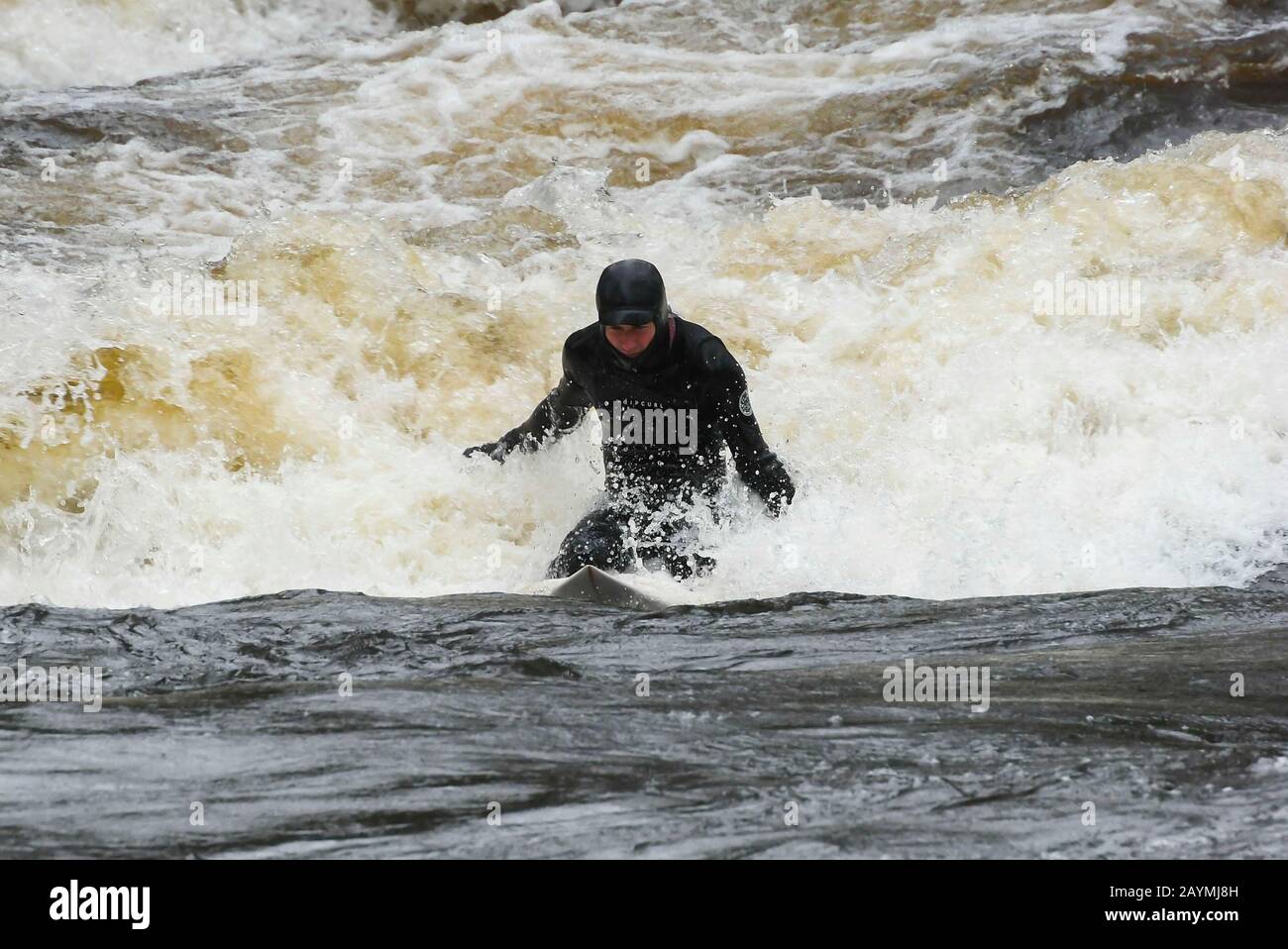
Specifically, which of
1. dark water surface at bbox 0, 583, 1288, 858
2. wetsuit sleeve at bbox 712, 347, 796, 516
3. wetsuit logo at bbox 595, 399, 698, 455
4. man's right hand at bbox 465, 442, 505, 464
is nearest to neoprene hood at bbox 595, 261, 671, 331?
wetsuit sleeve at bbox 712, 347, 796, 516

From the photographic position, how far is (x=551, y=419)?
6.19m

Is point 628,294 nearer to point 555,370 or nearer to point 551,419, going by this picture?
point 551,419

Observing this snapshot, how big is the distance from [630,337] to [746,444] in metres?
0.68

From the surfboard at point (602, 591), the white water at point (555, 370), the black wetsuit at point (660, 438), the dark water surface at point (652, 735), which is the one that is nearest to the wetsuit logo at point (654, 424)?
the black wetsuit at point (660, 438)

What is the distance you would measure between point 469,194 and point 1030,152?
4.34 meters

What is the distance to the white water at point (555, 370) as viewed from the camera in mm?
6402

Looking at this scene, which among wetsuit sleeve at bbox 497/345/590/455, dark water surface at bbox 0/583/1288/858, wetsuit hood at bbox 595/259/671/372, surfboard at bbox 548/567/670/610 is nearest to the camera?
dark water surface at bbox 0/583/1288/858

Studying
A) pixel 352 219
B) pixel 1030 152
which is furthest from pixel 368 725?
pixel 1030 152

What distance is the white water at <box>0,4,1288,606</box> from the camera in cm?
640

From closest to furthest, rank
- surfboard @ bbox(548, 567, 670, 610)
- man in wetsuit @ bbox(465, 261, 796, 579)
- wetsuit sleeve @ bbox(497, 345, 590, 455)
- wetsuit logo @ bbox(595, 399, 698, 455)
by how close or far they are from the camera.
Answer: surfboard @ bbox(548, 567, 670, 610)
man in wetsuit @ bbox(465, 261, 796, 579)
wetsuit logo @ bbox(595, 399, 698, 455)
wetsuit sleeve @ bbox(497, 345, 590, 455)

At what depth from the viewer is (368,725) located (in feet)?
12.2

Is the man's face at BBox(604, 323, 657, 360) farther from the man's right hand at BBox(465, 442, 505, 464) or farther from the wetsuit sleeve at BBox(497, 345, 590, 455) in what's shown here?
the man's right hand at BBox(465, 442, 505, 464)

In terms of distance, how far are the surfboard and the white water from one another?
0.46 m

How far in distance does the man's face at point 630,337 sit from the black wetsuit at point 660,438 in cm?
12
